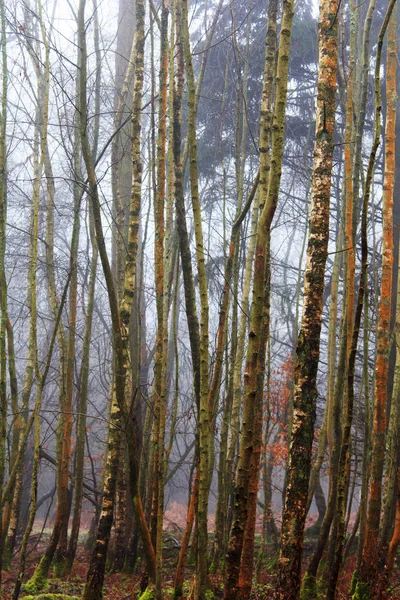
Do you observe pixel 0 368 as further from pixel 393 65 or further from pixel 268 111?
pixel 393 65

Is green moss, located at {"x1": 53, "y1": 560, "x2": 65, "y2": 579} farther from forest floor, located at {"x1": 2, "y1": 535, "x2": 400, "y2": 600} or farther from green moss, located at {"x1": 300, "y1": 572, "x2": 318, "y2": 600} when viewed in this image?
green moss, located at {"x1": 300, "y1": 572, "x2": 318, "y2": 600}

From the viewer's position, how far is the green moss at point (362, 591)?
5.66 meters

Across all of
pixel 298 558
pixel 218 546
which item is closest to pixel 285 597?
pixel 298 558

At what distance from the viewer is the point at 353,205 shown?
586 centimetres

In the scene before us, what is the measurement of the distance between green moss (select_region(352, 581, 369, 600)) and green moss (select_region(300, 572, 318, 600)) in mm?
655

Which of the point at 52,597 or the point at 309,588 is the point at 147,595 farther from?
the point at 309,588

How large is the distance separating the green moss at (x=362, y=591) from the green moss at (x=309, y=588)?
655 millimetres

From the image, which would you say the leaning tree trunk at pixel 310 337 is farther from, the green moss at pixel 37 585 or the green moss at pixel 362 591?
the green moss at pixel 37 585

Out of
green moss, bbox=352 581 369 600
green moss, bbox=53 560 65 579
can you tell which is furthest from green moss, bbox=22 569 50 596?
green moss, bbox=352 581 369 600

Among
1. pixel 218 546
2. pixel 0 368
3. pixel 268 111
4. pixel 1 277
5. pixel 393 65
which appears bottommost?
pixel 218 546

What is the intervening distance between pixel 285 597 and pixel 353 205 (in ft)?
11.7

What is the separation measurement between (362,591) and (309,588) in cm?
79

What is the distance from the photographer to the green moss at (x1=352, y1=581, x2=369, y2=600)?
566 centimetres

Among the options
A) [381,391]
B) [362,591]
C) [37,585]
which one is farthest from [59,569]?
[381,391]
